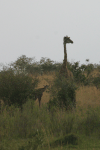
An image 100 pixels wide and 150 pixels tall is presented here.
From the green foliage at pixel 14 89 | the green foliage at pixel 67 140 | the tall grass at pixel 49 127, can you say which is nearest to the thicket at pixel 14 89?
the green foliage at pixel 14 89

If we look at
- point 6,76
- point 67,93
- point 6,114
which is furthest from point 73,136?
point 6,76

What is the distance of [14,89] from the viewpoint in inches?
325

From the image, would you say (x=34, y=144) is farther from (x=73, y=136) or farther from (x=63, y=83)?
(x=63, y=83)

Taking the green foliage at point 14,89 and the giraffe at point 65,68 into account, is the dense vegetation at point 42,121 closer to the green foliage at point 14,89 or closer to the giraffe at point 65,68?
the green foliage at point 14,89

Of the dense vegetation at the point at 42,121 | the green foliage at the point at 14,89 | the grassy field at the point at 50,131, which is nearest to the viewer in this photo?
the grassy field at the point at 50,131

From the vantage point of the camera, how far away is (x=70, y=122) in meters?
5.82

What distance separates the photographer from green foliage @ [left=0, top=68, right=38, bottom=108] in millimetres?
8258

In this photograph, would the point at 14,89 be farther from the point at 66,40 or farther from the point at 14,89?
the point at 66,40

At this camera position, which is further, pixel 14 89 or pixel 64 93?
pixel 64 93

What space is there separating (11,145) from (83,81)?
11.9 meters

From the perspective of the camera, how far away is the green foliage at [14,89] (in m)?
8.26

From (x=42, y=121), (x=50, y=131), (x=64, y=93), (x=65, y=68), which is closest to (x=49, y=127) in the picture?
(x=50, y=131)

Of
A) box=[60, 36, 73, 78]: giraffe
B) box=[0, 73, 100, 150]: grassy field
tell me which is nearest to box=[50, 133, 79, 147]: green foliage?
box=[0, 73, 100, 150]: grassy field

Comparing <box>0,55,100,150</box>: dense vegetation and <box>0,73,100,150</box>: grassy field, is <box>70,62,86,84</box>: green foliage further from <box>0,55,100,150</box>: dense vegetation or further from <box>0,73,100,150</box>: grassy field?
<box>0,73,100,150</box>: grassy field
